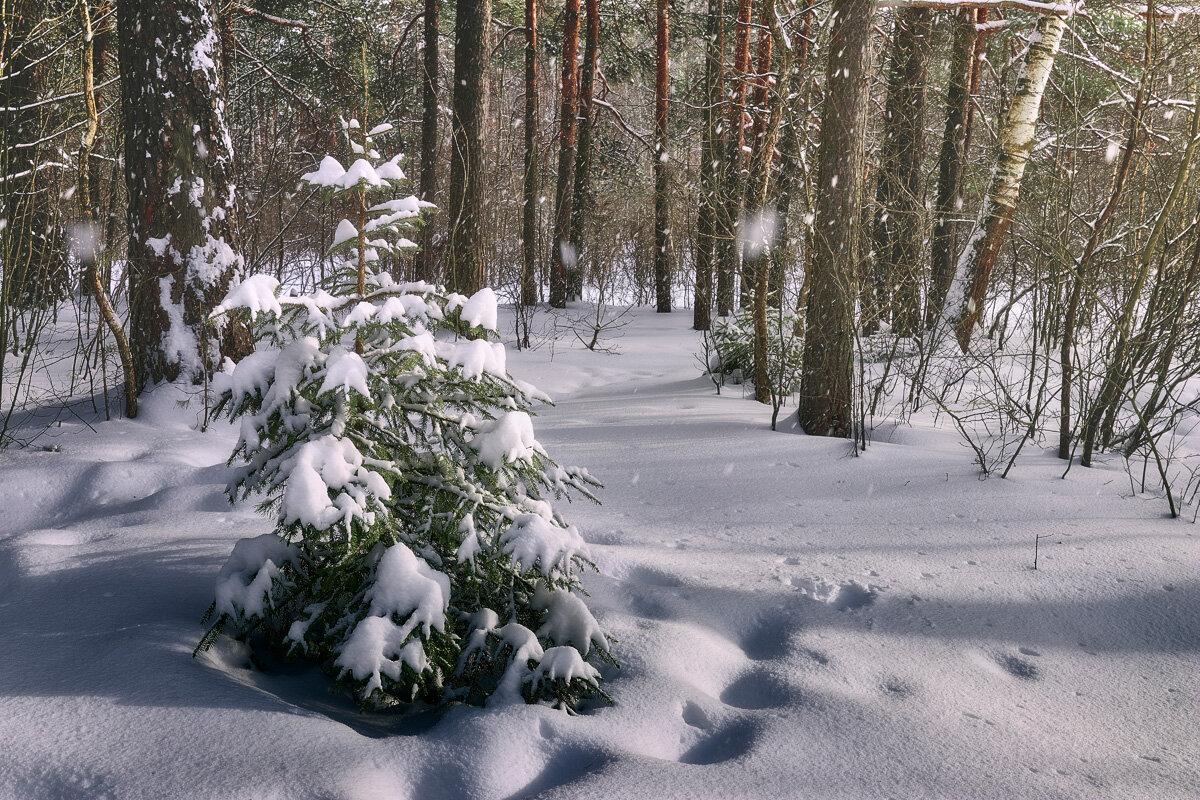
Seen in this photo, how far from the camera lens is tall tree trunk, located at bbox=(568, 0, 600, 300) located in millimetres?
12781

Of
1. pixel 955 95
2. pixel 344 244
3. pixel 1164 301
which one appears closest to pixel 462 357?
pixel 344 244

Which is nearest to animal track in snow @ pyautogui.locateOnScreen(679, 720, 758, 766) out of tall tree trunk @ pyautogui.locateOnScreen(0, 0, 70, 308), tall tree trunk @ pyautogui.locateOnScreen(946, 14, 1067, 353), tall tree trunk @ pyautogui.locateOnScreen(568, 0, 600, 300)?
tall tree trunk @ pyautogui.locateOnScreen(0, 0, 70, 308)

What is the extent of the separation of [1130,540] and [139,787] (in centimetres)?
339

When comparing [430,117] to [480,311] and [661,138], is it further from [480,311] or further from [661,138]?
[480,311]

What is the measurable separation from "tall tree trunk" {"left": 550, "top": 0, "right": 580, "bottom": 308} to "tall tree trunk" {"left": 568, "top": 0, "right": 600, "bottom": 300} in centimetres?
13

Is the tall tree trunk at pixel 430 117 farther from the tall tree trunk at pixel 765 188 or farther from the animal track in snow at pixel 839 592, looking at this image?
the animal track in snow at pixel 839 592

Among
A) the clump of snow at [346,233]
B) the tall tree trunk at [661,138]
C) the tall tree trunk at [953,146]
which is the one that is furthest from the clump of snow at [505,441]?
the tall tree trunk at [661,138]

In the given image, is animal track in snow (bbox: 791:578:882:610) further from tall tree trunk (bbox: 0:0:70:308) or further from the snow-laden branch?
the snow-laden branch

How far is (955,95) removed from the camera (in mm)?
10102

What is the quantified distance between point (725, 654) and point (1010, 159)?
254 inches

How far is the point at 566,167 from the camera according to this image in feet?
45.2

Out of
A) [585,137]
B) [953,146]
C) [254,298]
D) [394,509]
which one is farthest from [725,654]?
[585,137]

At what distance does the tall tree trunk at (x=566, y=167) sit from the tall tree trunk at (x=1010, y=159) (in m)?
7.74

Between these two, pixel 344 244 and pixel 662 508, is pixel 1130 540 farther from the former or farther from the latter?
pixel 344 244
